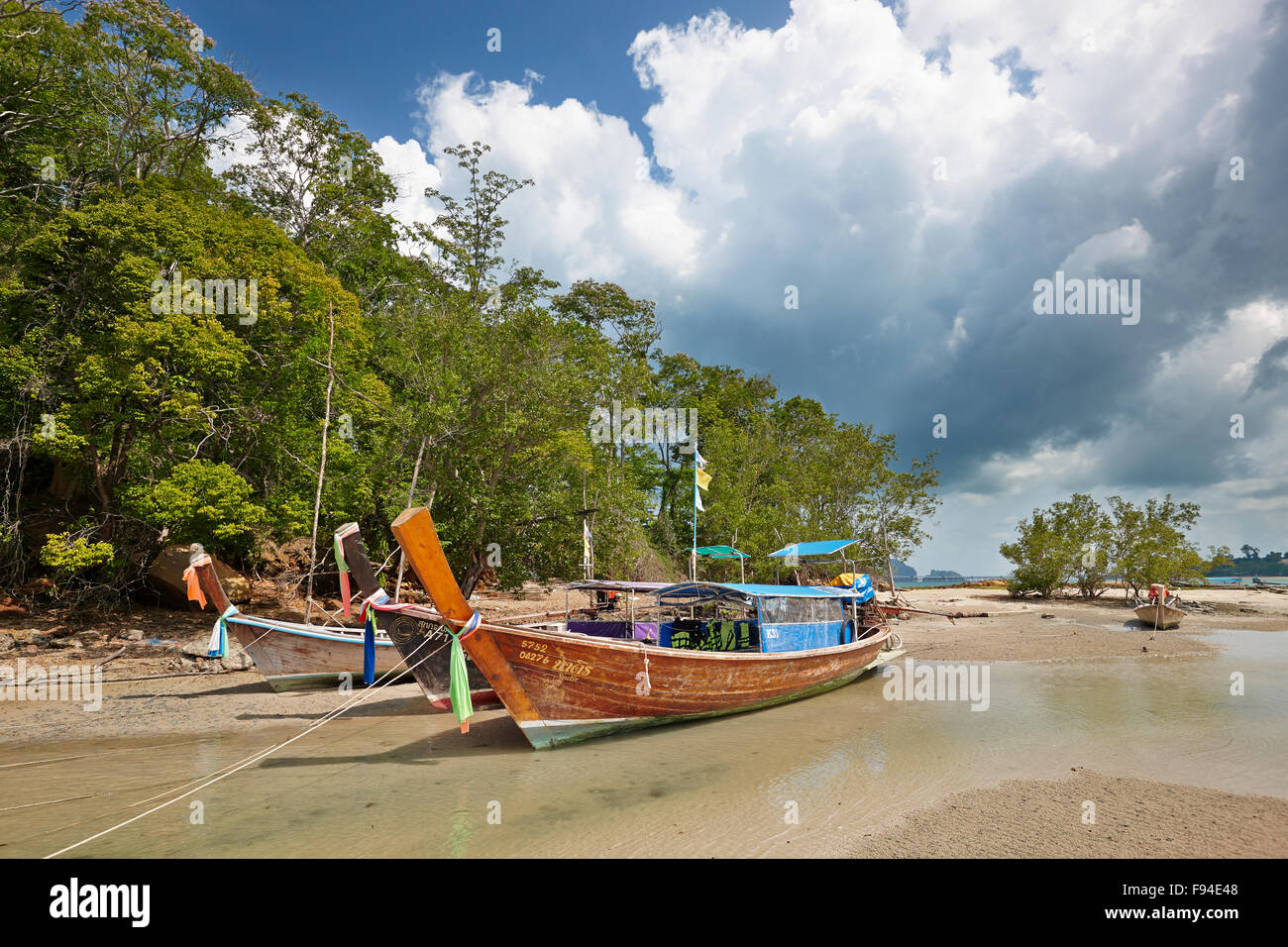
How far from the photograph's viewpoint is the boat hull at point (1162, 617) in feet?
75.7

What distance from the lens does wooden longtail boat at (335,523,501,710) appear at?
332 inches

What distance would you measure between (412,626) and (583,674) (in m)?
2.79

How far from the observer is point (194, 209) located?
15328 mm

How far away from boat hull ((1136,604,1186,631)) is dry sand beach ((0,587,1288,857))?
2.60 feet

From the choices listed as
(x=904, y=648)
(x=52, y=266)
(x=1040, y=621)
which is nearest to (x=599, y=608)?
(x=904, y=648)

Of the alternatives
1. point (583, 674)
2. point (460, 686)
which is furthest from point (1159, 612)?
point (460, 686)

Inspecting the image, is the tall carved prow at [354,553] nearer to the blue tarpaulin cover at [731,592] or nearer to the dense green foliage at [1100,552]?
the blue tarpaulin cover at [731,592]

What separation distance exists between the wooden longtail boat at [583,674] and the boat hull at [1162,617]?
20926 millimetres

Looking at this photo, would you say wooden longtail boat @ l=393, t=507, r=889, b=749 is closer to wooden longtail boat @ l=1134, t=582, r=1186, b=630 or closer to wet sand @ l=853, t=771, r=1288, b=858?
wet sand @ l=853, t=771, r=1288, b=858

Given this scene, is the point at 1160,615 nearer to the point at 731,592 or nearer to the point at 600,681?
the point at 731,592

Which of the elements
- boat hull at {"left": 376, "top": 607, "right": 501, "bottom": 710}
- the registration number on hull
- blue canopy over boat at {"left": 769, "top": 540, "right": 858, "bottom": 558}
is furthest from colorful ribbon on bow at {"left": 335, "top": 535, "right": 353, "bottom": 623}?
blue canopy over boat at {"left": 769, "top": 540, "right": 858, "bottom": 558}
